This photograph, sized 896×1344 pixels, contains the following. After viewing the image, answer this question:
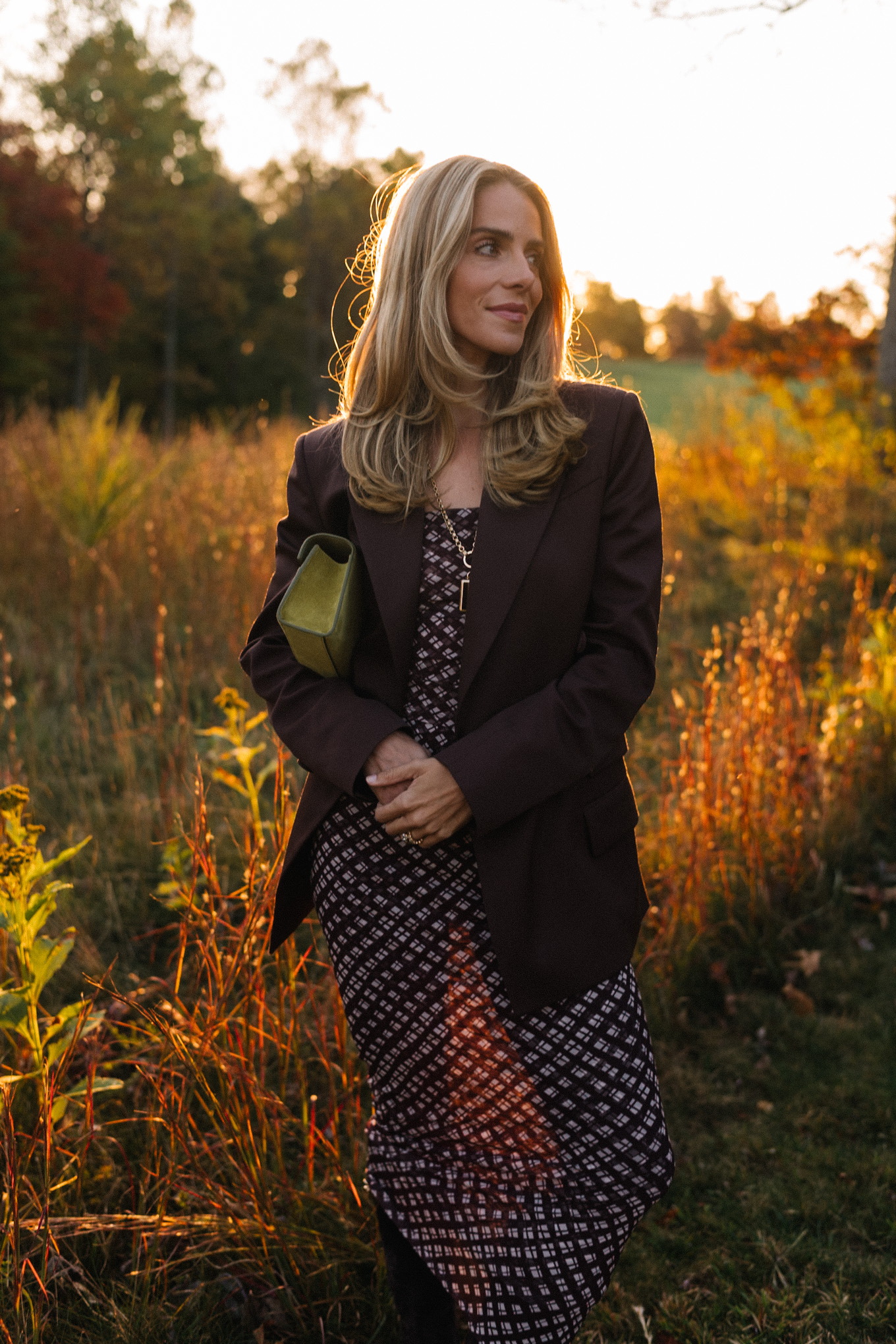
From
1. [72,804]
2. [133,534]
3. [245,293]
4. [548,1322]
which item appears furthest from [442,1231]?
[245,293]

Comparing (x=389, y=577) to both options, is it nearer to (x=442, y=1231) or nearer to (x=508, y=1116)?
(x=508, y=1116)

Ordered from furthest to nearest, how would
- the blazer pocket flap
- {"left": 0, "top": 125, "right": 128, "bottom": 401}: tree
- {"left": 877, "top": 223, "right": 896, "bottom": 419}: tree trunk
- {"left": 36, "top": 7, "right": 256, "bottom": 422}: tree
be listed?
{"left": 36, "top": 7, "right": 256, "bottom": 422}: tree
{"left": 0, "top": 125, "right": 128, "bottom": 401}: tree
{"left": 877, "top": 223, "right": 896, "bottom": 419}: tree trunk
the blazer pocket flap

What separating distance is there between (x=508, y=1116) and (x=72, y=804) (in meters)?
2.31

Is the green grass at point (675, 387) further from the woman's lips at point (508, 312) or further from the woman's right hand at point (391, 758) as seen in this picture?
the woman's right hand at point (391, 758)

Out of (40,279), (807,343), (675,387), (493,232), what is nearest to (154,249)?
(40,279)

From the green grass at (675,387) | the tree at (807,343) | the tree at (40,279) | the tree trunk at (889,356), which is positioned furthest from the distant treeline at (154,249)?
the tree trunk at (889,356)

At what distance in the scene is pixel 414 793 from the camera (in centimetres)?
154

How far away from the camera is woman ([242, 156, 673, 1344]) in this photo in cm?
157

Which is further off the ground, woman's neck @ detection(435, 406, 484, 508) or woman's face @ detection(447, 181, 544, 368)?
woman's face @ detection(447, 181, 544, 368)

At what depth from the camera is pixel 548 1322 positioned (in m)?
1.53

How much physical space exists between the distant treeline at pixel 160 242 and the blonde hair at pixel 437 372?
17.9 metres

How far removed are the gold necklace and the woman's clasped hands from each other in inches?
10.2

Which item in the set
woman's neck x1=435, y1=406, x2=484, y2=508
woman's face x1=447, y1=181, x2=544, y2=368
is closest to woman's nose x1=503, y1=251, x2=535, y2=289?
woman's face x1=447, y1=181, x2=544, y2=368

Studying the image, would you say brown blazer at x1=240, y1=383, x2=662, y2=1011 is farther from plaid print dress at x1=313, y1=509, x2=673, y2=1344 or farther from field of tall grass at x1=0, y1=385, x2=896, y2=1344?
field of tall grass at x1=0, y1=385, x2=896, y2=1344
